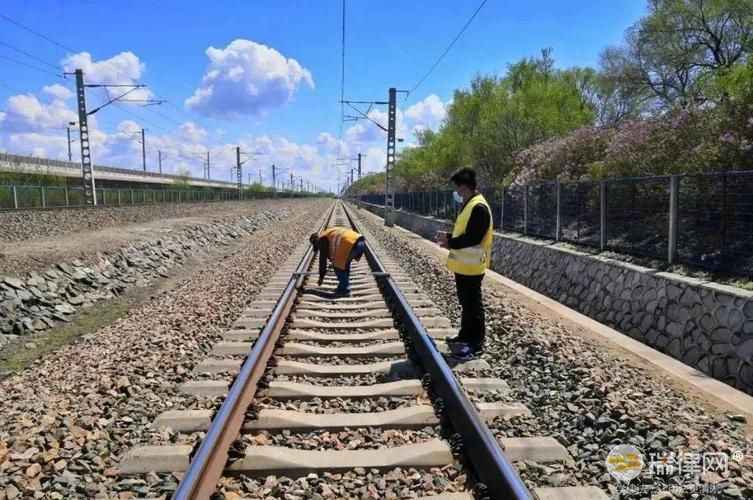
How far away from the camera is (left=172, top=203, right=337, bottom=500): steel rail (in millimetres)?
3145

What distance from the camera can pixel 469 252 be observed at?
591 cm

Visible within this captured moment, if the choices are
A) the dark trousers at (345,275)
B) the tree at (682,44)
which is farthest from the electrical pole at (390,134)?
the dark trousers at (345,275)

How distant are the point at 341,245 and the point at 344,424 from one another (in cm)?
515

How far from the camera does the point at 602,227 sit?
1154 centimetres

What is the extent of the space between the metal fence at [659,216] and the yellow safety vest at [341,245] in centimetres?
506

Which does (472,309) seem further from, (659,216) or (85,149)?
(85,149)

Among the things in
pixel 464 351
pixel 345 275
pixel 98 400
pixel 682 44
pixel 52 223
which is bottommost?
pixel 98 400

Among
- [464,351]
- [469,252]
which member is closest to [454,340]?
[464,351]

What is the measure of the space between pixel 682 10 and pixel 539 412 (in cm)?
2470

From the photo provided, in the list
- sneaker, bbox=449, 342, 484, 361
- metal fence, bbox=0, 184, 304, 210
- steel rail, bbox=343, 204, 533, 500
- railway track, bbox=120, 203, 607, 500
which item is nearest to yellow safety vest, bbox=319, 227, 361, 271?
railway track, bbox=120, 203, 607, 500

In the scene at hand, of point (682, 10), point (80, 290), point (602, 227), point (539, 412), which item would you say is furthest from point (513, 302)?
point (682, 10)

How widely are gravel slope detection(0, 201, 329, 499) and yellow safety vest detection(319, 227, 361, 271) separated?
1638mm

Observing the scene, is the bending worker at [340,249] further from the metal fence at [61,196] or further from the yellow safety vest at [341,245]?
the metal fence at [61,196]

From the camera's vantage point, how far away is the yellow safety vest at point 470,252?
5.80m
